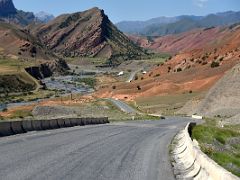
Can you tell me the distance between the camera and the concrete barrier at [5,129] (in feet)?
98.8

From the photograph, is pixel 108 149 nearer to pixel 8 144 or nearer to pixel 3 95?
pixel 8 144

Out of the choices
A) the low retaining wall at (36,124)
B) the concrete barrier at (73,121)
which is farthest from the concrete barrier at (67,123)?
the concrete barrier at (73,121)

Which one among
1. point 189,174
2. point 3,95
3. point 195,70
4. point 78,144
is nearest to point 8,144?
point 78,144

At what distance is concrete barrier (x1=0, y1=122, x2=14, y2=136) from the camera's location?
3011 cm

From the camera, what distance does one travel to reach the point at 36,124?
36938 millimetres

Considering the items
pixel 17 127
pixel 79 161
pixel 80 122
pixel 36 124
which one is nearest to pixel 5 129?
pixel 17 127

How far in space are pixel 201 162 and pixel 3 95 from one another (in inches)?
6215

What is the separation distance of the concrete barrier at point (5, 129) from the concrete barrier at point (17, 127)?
551 mm

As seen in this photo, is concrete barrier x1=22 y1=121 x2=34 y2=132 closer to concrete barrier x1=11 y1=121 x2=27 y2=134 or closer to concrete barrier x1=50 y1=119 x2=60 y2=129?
concrete barrier x1=11 y1=121 x2=27 y2=134

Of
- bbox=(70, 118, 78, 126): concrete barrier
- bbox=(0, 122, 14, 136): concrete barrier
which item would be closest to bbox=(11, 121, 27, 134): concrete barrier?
bbox=(0, 122, 14, 136): concrete barrier

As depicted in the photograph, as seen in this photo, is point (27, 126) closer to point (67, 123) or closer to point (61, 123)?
point (61, 123)

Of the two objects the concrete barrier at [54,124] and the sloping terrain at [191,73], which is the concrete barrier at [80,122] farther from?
the sloping terrain at [191,73]

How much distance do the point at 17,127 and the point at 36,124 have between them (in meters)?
4.19

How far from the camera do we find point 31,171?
53.3 ft
